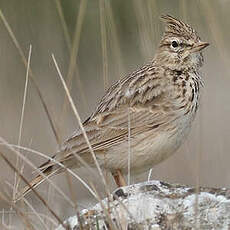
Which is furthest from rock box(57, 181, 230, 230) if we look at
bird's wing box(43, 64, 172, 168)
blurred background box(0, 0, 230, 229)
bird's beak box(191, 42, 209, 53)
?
blurred background box(0, 0, 230, 229)

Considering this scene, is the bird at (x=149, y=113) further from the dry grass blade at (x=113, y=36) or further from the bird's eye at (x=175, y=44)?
the dry grass blade at (x=113, y=36)

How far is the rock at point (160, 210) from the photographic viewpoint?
14.3ft

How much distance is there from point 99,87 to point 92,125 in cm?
575

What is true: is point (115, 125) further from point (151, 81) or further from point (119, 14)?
point (119, 14)

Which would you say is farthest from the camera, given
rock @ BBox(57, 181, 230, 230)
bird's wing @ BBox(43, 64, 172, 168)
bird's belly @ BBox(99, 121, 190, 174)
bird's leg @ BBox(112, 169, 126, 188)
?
bird's leg @ BBox(112, 169, 126, 188)

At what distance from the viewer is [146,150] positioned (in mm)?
6086

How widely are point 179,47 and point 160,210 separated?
7.22 feet

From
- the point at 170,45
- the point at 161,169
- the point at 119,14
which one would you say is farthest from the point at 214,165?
the point at 119,14

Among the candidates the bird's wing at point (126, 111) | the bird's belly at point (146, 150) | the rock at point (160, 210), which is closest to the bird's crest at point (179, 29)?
the bird's wing at point (126, 111)

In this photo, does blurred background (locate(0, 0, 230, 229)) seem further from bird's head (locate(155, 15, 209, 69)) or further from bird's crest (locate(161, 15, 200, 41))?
bird's crest (locate(161, 15, 200, 41))

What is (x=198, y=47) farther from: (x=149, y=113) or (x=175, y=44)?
(x=149, y=113)

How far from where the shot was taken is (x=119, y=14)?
13.2 meters

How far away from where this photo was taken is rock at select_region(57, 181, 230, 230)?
4359 mm

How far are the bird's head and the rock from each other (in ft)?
5.84
